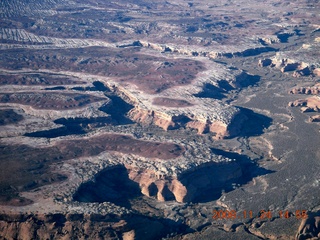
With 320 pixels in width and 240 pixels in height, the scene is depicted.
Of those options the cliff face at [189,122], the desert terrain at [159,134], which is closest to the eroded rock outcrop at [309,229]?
the desert terrain at [159,134]

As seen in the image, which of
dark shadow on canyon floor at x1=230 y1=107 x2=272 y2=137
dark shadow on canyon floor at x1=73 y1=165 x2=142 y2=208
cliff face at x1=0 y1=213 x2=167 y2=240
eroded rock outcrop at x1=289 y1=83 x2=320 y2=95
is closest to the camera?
cliff face at x1=0 y1=213 x2=167 y2=240

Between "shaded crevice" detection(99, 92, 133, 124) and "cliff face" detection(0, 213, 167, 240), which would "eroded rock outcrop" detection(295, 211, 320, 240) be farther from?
"shaded crevice" detection(99, 92, 133, 124)

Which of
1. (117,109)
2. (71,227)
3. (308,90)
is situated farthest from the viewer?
(308,90)

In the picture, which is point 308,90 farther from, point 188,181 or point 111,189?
point 111,189

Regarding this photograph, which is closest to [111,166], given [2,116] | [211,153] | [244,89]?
[211,153]

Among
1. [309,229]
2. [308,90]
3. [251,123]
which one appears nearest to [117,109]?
[251,123]

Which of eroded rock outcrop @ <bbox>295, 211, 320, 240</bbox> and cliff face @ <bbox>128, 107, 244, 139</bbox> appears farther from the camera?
cliff face @ <bbox>128, 107, 244, 139</bbox>

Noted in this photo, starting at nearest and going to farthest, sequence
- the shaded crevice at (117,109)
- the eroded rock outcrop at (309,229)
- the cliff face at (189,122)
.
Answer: the eroded rock outcrop at (309,229)
the cliff face at (189,122)
the shaded crevice at (117,109)

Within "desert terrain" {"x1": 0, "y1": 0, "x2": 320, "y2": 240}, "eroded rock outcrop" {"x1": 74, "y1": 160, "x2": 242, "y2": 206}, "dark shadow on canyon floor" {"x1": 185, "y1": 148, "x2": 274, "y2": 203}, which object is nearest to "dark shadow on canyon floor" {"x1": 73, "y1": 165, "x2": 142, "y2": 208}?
"eroded rock outcrop" {"x1": 74, "y1": 160, "x2": 242, "y2": 206}

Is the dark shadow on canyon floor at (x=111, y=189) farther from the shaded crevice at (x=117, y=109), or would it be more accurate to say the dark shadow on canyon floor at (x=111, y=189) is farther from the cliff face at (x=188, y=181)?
the shaded crevice at (x=117, y=109)

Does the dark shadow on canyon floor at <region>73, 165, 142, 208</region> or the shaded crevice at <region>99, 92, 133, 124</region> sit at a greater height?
the shaded crevice at <region>99, 92, 133, 124</region>
